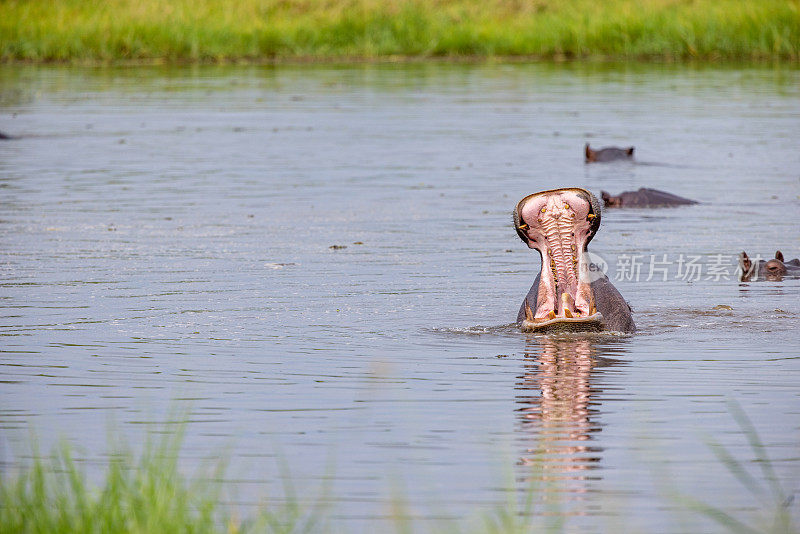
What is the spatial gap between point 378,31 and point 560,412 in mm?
26292

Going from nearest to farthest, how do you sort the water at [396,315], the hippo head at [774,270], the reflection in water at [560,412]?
the reflection in water at [560,412] → the water at [396,315] → the hippo head at [774,270]

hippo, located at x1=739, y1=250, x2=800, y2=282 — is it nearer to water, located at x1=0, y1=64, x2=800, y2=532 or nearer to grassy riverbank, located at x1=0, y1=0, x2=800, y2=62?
water, located at x1=0, y1=64, x2=800, y2=532

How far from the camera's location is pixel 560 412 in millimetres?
5570

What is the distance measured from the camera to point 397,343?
7086mm

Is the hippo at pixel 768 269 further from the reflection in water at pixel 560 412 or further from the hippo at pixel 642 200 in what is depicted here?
the hippo at pixel 642 200

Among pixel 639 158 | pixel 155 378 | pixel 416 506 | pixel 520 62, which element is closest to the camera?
pixel 416 506

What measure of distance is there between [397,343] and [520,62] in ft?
77.6

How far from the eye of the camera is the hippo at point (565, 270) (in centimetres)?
623

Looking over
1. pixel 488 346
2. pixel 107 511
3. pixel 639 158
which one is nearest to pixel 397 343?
pixel 488 346

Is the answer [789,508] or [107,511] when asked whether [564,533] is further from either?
[107,511]

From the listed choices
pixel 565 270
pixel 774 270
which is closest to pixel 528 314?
pixel 565 270

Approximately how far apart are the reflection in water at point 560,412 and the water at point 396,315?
0.7 inches

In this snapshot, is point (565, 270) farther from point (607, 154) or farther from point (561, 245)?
point (607, 154)

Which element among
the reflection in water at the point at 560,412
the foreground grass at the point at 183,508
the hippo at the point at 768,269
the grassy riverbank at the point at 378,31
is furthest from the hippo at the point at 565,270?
the grassy riverbank at the point at 378,31
